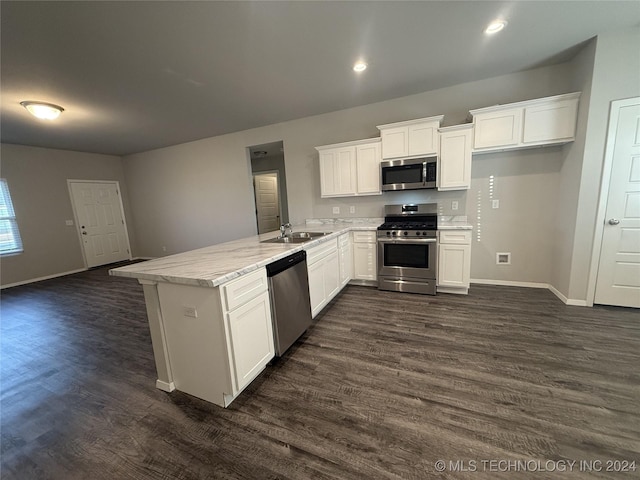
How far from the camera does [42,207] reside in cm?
526

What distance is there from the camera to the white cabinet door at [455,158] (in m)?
3.13

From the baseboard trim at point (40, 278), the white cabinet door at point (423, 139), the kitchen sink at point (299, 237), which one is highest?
the white cabinet door at point (423, 139)

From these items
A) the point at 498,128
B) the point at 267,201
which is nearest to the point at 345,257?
the point at 498,128

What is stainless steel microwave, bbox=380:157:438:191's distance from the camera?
329cm

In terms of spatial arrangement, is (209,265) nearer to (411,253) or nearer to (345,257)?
(345,257)

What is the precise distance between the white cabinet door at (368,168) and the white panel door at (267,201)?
3634mm

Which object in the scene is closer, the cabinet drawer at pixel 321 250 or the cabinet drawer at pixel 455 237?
the cabinet drawer at pixel 321 250

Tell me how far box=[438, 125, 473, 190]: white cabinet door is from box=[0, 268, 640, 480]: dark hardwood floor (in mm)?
1648


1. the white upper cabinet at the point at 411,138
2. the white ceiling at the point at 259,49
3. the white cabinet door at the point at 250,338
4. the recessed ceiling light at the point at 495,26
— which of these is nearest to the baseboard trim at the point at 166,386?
the white cabinet door at the point at 250,338

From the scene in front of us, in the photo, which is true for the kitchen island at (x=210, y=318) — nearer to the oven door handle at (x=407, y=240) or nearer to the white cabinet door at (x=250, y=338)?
the white cabinet door at (x=250, y=338)

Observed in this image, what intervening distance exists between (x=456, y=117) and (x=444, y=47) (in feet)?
3.87

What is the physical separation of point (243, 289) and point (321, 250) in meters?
1.28

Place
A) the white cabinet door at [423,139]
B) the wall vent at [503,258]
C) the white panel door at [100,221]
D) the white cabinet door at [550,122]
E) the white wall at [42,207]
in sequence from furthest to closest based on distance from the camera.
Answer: the white panel door at [100,221], the white wall at [42,207], the wall vent at [503,258], the white cabinet door at [423,139], the white cabinet door at [550,122]

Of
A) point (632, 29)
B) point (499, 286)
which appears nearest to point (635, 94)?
point (632, 29)
